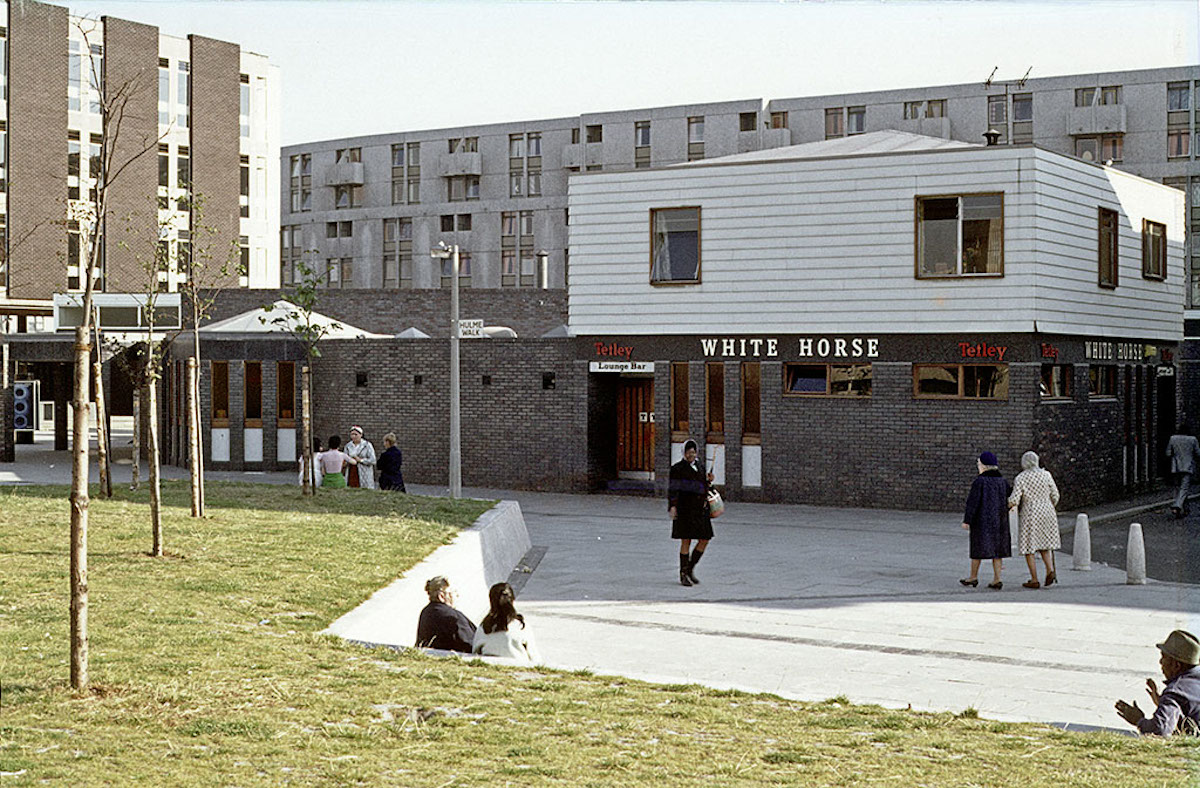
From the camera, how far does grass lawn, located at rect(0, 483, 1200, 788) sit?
6930 mm

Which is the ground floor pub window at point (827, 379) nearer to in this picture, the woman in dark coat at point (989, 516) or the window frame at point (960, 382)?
the window frame at point (960, 382)

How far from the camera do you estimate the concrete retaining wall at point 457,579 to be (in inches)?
458

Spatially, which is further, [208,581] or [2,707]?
[208,581]

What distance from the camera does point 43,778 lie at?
6.52 metres

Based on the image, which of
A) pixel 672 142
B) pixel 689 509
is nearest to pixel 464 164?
pixel 672 142

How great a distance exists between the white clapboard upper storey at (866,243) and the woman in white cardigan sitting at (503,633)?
16372 mm

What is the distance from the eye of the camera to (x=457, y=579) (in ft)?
49.5

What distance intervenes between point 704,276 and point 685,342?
1290 millimetres

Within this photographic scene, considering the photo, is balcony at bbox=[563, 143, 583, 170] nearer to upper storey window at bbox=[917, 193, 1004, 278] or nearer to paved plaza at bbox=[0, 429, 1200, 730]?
upper storey window at bbox=[917, 193, 1004, 278]

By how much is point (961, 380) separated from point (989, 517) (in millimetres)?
9066

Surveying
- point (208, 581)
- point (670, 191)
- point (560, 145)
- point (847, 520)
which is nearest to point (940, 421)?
point (847, 520)

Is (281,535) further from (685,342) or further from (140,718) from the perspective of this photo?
(685,342)

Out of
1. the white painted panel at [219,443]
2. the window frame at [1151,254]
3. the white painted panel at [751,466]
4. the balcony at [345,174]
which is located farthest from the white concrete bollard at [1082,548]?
the balcony at [345,174]

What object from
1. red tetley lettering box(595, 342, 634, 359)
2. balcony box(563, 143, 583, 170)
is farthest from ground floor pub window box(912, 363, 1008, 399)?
balcony box(563, 143, 583, 170)
